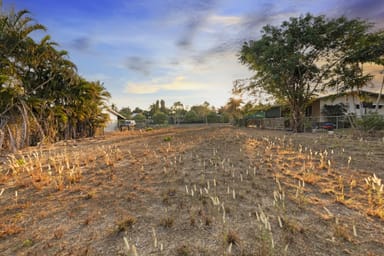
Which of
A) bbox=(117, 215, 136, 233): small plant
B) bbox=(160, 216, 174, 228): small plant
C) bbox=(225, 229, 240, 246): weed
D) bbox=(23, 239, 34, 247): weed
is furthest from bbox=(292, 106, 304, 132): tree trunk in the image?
bbox=(23, 239, 34, 247): weed

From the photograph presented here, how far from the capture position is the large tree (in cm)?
1323

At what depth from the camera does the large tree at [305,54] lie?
13.2 meters

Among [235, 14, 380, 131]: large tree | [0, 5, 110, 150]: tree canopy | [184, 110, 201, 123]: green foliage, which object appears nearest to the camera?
[0, 5, 110, 150]: tree canopy

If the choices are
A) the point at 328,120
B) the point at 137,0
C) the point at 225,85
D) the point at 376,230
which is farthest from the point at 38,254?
the point at 328,120

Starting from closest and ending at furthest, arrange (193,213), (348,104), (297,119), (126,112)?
(193,213), (297,119), (348,104), (126,112)

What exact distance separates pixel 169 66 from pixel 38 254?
45.6ft

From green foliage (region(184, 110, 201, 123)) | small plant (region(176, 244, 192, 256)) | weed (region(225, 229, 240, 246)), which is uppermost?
green foliage (region(184, 110, 201, 123))

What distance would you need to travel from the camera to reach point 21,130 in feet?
25.8

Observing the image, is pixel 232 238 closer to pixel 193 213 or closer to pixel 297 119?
pixel 193 213

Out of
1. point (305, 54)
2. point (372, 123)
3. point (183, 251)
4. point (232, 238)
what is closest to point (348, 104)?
point (305, 54)

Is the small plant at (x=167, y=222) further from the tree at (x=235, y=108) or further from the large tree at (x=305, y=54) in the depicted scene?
the tree at (x=235, y=108)

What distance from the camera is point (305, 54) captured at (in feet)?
47.5

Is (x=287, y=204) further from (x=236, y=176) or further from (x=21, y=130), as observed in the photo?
(x=21, y=130)

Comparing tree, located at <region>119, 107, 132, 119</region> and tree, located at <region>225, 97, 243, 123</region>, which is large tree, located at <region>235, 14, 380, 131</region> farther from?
tree, located at <region>119, 107, 132, 119</region>
